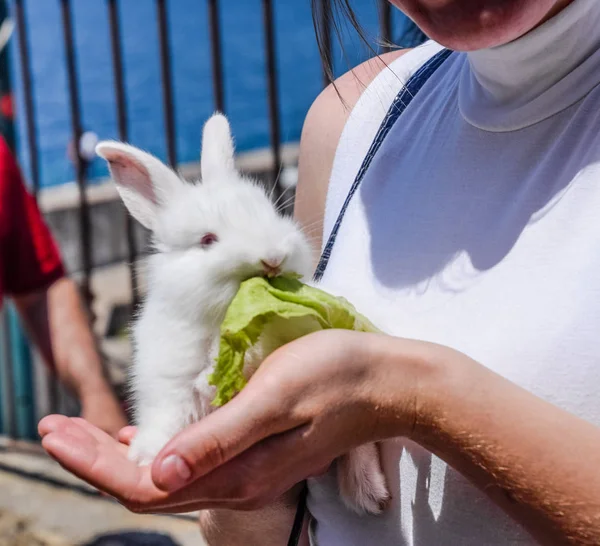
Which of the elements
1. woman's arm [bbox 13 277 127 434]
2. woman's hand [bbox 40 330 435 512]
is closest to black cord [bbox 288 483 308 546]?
woman's hand [bbox 40 330 435 512]

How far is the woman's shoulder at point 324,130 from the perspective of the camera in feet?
4.51

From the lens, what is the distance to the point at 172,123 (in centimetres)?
327

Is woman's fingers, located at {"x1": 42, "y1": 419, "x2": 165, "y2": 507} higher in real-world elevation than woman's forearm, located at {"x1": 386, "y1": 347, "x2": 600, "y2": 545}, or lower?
lower

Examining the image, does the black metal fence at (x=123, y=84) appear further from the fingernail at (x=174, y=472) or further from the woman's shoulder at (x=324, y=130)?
the fingernail at (x=174, y=472)

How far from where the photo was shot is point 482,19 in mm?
1017

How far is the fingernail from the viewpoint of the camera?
34.7 inches

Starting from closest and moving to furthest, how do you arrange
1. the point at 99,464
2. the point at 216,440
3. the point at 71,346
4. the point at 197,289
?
the point at 216,440 → the point at 99,464 → the point at 197,289 → the point at 71,346

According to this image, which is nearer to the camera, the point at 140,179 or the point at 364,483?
the point at 364,483

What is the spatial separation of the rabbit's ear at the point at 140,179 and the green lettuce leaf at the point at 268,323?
341 mm

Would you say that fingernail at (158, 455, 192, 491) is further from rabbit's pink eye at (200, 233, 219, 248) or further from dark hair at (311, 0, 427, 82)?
dark hair at (311, 0, 427, 82)

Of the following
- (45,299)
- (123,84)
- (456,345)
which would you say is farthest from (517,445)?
(123,84)

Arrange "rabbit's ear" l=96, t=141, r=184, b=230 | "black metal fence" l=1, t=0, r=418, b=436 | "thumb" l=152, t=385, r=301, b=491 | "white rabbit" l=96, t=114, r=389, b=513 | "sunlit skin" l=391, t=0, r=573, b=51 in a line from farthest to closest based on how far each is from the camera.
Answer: "black metal fence" l=1, t=0, r=418, b=436 → "rabbit's ear" l=96, t=141, r=184, b=230 → "white rabbit" l=96, t=114, r=389, b=513 → "sunlit skin" l=391, t=0, r=573, b=51 → "thumb" l=152, t=385, r=301, b=491

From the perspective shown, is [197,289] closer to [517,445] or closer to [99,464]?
[99,464]

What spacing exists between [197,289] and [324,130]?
42 cm
